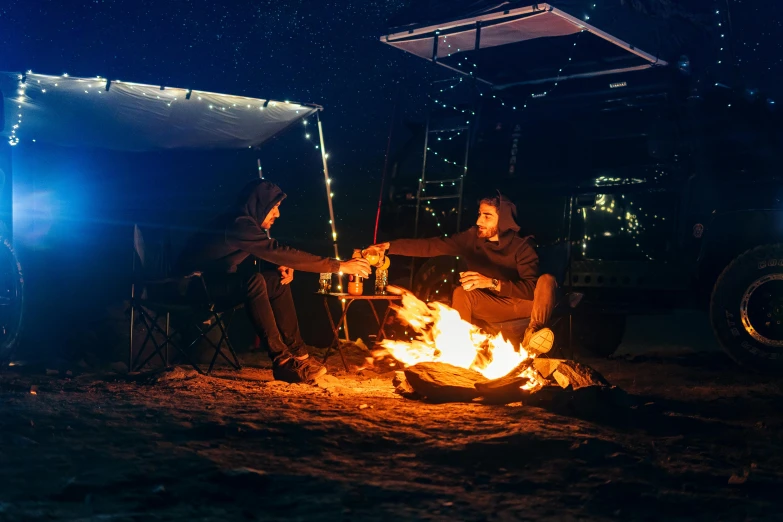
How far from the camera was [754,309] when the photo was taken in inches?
240

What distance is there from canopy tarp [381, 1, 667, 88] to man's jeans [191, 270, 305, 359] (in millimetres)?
2440

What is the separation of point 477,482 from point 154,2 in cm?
1480

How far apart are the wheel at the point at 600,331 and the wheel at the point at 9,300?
483 centimetres

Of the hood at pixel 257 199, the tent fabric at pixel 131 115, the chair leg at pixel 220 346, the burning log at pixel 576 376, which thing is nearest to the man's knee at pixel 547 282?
the burning log at pixel 576 376

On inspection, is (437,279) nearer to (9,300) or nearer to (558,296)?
(558,296)

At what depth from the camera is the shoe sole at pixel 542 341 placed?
5688mm

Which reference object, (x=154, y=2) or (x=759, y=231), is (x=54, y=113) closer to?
(x=759, y=231)

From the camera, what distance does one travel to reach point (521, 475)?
3463mm

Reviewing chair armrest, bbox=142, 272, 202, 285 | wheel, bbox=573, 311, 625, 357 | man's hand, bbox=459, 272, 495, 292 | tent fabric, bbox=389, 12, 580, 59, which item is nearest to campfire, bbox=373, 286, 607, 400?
man's hand, bbox=459, 272, 495, 292

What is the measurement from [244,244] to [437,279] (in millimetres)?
1769

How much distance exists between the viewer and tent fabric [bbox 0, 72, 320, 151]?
6961 millimetres

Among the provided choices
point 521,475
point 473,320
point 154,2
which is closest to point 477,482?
point 521,475

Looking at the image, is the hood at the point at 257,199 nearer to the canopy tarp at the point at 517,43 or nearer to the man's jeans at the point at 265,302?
the man's jeans at the point at 265,302

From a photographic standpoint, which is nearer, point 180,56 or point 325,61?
point 180,56
